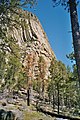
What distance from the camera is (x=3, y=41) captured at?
45.2 feet

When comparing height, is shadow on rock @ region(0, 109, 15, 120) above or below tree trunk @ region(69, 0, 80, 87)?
below

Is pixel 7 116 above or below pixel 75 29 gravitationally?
below

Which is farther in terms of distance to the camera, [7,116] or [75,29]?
[7,116]

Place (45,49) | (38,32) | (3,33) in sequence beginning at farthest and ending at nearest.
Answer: (38,32) → (45,49) → (3,33)

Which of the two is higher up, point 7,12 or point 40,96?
point 7,12

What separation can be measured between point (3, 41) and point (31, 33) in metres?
148

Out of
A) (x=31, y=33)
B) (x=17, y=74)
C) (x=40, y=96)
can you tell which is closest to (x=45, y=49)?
(x=31, y=33)

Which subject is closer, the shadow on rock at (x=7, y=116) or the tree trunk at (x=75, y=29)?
the tree trunk at (x=75, y=29)

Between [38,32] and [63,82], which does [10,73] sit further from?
[38,32]

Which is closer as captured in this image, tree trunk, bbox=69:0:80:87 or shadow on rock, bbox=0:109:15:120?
tree trunk, bbox=69:0:80:87

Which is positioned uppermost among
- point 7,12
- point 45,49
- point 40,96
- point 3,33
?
point 45,49

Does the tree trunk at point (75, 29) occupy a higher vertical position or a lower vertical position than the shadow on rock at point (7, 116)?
higher

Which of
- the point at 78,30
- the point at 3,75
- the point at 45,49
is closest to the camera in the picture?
the point at 78,30

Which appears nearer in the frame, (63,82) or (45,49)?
(63,82)
